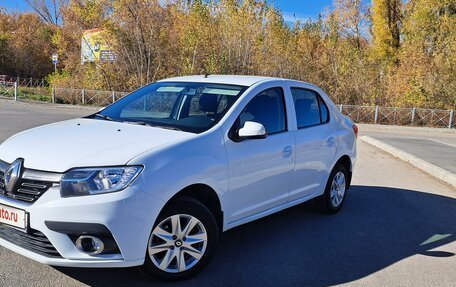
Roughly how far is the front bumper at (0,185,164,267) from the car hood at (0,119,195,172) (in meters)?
0.25

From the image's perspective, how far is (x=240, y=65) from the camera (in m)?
27.8

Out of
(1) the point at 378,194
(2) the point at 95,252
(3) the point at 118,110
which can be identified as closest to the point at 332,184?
(1) the point at 378,194

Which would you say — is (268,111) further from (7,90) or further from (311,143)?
(7,90)

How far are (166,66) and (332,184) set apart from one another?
22603 mm

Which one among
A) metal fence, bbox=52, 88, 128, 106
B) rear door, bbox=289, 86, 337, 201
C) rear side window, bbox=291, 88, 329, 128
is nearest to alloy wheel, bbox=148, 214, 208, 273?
rear door, bbox=289, 86, 337, 201

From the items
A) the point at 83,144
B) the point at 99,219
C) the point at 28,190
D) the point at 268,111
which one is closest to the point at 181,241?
the point at 99,219

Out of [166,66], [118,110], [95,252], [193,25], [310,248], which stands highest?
[193,25]

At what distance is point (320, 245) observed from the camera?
16.0ft

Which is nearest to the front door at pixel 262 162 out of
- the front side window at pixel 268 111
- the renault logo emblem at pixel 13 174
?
the front side window at pixel 268 111

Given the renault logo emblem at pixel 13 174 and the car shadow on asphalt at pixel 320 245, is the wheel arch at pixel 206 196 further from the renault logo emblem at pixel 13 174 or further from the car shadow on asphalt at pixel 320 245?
the renault logo emblem at pixel 13 174

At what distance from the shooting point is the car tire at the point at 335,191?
232 inches

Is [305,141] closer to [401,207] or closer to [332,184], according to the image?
[332,184]

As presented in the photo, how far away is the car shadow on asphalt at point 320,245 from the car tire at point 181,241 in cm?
12

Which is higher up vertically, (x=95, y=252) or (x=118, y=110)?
(x=118, y=110)
